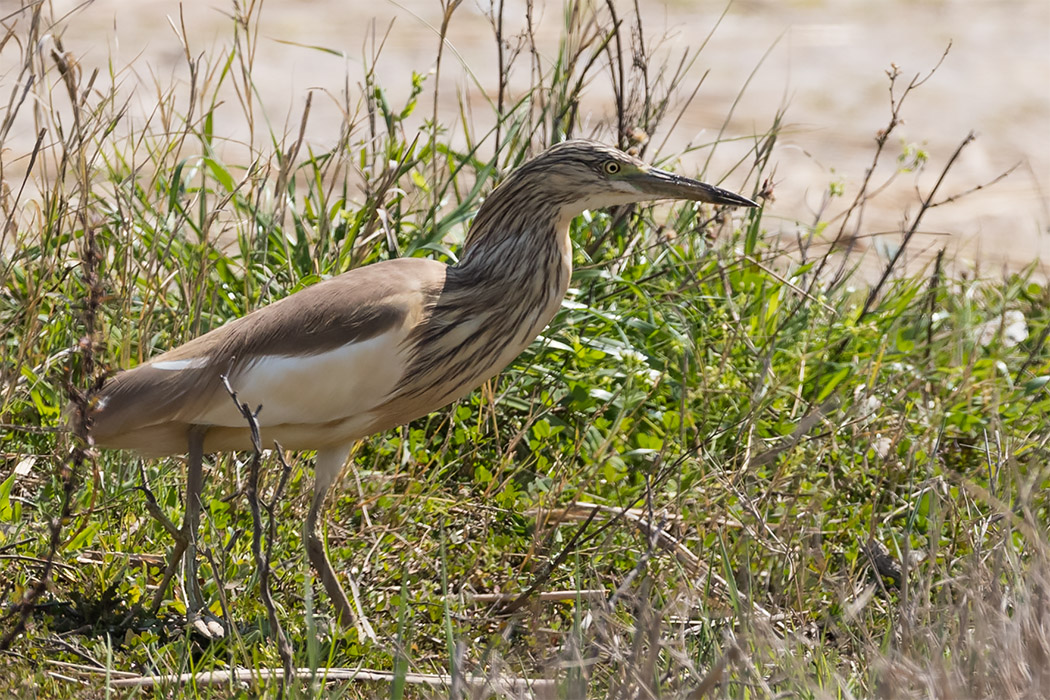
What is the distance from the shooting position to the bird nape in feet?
11.2

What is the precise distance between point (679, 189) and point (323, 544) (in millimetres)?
1310

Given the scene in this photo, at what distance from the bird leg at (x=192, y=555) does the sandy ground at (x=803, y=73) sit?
3.03 meters

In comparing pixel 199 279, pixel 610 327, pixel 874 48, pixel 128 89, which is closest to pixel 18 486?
pixel 199 279

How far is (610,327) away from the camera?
4.38 m

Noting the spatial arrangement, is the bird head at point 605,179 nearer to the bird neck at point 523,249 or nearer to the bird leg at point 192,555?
the bird neck at point 523,249

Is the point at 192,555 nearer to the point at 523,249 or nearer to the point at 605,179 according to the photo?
the point at 523,249

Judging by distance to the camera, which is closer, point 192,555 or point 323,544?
point 192,555

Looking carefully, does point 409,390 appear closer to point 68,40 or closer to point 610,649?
point 610,649

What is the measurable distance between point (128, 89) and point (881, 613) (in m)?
4.49

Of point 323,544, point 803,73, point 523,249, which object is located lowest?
point 323,544

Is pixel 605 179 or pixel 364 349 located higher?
pixel 605 179

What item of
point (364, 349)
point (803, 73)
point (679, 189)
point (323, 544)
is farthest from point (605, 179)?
point (803, 73)

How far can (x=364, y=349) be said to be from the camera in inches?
134

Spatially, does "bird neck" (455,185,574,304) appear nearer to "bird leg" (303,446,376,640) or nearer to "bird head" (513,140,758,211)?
"bird head" (513,140,758,211)
